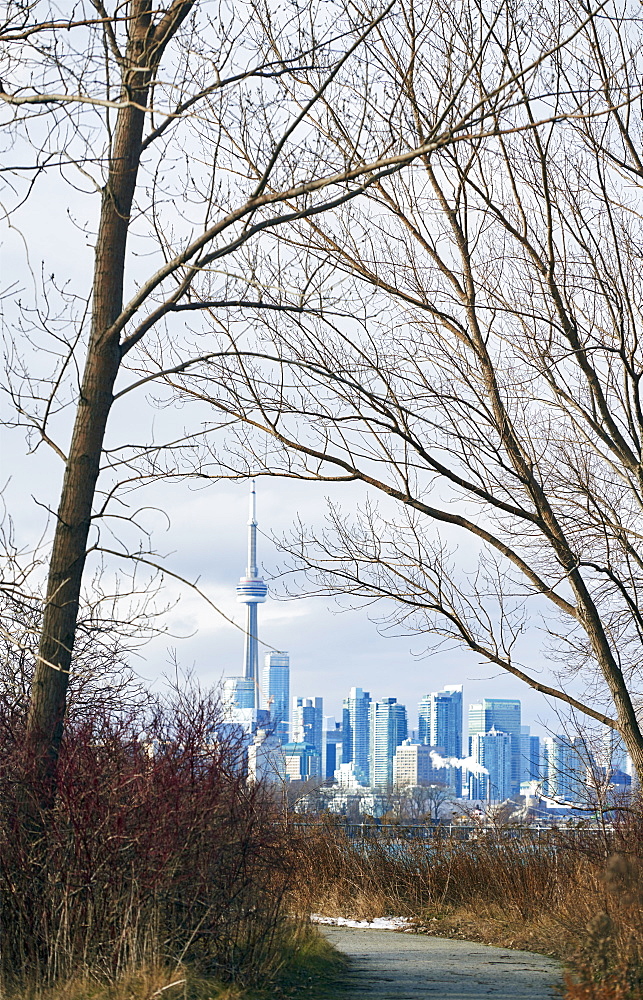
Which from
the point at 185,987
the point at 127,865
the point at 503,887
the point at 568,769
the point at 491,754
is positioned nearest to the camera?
the point at 185,987

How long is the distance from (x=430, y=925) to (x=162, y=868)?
249 inches

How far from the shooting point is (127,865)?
6465mm

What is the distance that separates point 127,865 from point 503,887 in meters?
7.02

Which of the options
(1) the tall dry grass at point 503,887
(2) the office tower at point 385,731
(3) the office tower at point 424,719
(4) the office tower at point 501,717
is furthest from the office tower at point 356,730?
(1) the tall dry grass at point 503,887

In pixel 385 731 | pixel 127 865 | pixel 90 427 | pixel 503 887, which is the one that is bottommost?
pixel 503 887

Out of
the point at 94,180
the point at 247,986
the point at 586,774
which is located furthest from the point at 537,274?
the point at 247,986

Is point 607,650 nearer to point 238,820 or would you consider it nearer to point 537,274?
point 537,274

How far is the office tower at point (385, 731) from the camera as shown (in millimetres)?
141688

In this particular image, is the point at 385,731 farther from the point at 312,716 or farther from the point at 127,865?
the point at 127,865

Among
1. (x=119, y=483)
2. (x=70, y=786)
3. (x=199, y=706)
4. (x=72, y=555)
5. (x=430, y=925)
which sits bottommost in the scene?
(x=430, y=925)

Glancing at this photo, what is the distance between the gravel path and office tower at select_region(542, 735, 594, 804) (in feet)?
4.92

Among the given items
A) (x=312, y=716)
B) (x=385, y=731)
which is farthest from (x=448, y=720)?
(x=312, y=716)

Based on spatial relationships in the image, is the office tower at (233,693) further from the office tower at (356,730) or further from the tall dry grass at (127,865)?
the office tower at (356,730)

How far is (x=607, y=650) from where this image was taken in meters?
10.8
